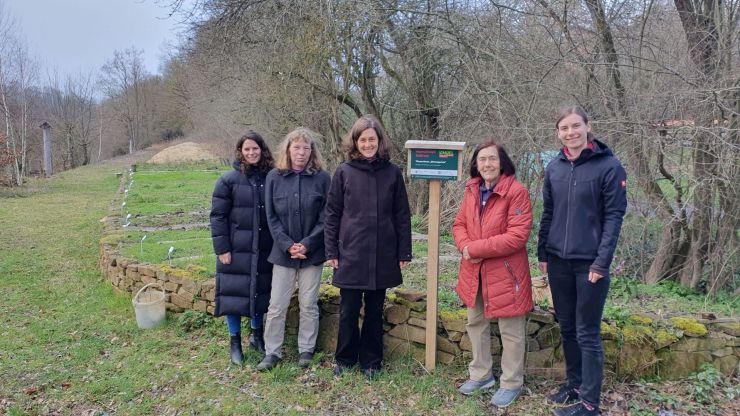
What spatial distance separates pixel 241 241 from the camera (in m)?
4.00

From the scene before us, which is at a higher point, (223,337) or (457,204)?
(457,204)

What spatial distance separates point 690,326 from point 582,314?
1.29 metres

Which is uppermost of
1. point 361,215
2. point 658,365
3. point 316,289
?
point 361,215

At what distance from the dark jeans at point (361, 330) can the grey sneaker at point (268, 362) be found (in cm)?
49

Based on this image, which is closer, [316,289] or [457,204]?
[316,289]

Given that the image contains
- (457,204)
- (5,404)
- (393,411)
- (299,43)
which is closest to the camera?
(393,411)

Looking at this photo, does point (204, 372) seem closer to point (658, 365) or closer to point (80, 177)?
point (658, 365)

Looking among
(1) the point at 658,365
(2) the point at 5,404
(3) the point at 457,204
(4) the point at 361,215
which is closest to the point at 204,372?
(2) the point at 5,404

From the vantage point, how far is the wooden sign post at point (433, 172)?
147 inches

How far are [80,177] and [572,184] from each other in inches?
974

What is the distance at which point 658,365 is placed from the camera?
3773 mm

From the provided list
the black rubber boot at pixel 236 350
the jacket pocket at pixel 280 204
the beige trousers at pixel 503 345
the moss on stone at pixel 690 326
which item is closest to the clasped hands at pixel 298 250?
the jacket pocket at pixel 280 204

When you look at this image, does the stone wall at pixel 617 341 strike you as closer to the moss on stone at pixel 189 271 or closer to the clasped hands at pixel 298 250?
the clasped hands at pixel 298 250

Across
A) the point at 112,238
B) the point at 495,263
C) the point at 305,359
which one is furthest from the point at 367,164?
the point at 112,238
